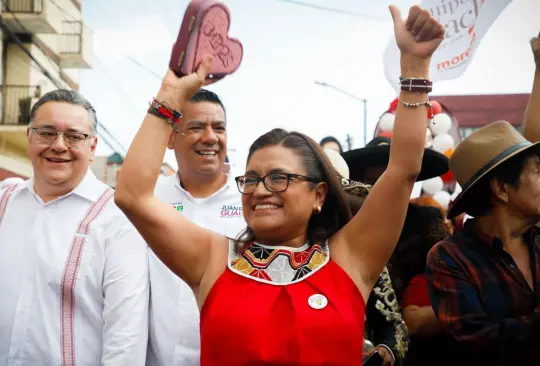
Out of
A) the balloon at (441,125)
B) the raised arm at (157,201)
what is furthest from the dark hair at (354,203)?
the balloon at (441,125)

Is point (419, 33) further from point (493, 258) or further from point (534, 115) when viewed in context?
point (534, 115)

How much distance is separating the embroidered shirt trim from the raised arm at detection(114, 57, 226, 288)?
14cm

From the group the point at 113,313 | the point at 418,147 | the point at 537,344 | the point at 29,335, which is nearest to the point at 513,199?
the point at 537,344

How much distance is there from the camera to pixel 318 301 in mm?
1934

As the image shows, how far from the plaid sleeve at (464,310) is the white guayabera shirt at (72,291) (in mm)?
1226

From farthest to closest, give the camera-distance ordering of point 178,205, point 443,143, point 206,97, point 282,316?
point 443,143 < point 206,97 < point 178,205 < point 282,316

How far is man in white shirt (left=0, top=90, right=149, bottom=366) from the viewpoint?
2615 millimetres

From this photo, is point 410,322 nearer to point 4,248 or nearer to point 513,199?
point 513,199

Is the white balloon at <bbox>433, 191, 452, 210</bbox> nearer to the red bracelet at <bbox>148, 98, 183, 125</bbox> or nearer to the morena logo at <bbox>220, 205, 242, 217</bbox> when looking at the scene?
the morena logo at <bbox>220, 205, 242, 217</bbox>

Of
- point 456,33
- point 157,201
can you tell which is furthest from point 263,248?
point 456,33

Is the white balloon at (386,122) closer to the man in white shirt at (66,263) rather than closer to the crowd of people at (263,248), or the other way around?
the crowd of people at (263,248)

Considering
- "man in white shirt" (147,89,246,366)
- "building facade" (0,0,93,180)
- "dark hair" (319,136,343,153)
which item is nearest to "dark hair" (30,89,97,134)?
"man in white shirt" (147,89,246,366)

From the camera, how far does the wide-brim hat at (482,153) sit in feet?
8.54

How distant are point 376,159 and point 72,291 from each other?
6.18ft
